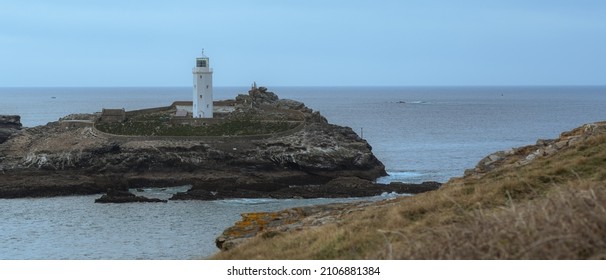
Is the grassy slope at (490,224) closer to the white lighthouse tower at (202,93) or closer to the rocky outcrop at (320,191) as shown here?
the rocky outcrop at (320,191)

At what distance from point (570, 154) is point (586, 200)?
8.45m

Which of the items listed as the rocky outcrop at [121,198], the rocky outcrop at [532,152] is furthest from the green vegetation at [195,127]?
the rocky outcrop at [532,152]

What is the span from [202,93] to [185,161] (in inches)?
616

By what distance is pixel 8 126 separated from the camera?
242 feet

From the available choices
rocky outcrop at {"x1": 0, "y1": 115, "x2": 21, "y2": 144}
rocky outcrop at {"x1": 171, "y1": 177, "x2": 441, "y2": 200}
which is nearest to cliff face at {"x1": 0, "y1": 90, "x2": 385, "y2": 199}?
rocky outcrop at {"x1": 171, "y1": 177, "x2": 441, "y2": 200}

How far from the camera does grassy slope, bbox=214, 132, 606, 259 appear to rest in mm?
10781

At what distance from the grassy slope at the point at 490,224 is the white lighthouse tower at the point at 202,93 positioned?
174ft

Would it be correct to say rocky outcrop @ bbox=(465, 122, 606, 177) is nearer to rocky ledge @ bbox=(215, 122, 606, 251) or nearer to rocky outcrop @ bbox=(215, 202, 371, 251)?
rocky ledge @ bbox=(215, 122, 606, 251)

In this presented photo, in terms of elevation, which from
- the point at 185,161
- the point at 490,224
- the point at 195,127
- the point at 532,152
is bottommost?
the point at 185,161

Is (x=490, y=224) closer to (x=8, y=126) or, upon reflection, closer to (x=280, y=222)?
(x=280, y=222)

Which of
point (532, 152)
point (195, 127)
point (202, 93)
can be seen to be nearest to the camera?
point (532, 152)

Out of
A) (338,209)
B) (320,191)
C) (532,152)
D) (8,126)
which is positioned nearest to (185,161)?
(320,191)

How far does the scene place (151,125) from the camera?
218 ft

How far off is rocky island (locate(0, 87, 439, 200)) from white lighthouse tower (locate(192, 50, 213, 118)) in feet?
9.27
